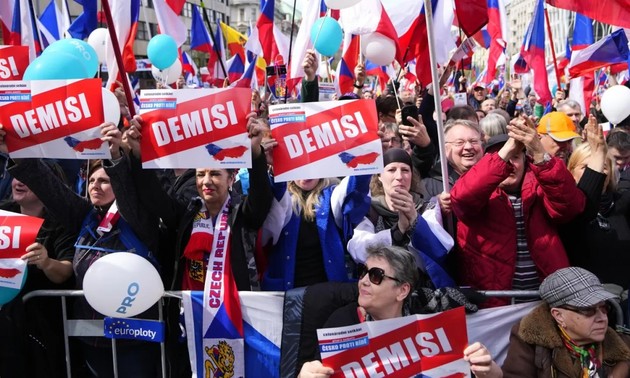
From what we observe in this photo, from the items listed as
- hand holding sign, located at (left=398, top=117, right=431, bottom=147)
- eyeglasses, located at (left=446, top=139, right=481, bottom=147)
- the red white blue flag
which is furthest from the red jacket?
the red white blue flag

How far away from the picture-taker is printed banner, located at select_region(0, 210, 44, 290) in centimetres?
349

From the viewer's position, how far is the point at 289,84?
25.0ft

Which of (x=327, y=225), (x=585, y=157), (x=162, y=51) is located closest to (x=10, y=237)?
(x=327, y=225)

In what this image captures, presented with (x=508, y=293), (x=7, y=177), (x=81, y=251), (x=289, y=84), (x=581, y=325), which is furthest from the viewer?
(x=289, y=84)

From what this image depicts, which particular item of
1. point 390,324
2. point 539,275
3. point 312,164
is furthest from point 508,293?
point 312,164

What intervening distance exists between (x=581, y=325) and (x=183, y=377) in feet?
7.26

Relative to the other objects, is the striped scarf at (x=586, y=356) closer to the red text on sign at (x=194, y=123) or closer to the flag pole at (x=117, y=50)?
the red text on sign at (x=194, y=123)

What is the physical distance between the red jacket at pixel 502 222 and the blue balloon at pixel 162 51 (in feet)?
17.3

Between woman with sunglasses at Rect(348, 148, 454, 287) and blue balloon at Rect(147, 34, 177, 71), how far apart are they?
182 inches

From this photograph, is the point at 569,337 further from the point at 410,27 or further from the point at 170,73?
the point at 170,73

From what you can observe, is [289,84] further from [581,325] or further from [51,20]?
[581,325]

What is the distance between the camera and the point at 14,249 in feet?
11.5

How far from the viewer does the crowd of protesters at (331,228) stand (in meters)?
3.23

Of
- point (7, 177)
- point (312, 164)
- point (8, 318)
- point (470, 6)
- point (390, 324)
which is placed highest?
point (470, 6)
